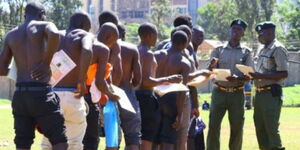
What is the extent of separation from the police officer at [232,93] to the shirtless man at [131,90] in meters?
2.51

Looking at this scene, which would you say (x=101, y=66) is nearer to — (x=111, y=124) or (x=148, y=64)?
(x=111, y=124)

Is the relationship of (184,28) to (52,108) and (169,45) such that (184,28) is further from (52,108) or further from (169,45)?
(52,108)

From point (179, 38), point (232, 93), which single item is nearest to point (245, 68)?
point (232, 93)

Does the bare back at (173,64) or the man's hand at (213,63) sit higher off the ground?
the bare back at (173,64)

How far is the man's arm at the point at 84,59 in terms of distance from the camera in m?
7.30

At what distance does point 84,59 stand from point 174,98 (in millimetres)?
2072

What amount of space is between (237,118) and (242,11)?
4839cm

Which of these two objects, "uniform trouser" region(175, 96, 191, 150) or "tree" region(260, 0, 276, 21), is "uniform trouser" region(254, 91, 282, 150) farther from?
"tree" region(260, 0, 276, 21)

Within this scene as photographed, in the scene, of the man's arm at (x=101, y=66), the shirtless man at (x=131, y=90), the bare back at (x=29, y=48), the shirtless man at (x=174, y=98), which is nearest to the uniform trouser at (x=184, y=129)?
the shirtless man at (x=174, y=98)

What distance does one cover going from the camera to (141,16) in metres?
136

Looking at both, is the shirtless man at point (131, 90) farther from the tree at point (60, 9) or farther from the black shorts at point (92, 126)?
the tree at point (60, 9)

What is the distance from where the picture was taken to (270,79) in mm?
10094

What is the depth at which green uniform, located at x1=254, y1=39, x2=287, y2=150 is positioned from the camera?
1009 cm

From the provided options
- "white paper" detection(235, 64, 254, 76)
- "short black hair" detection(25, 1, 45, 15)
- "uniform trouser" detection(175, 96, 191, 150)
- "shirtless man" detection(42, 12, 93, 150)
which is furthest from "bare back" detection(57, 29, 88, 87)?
"white paper" detection(235, 64, 254, 76)
